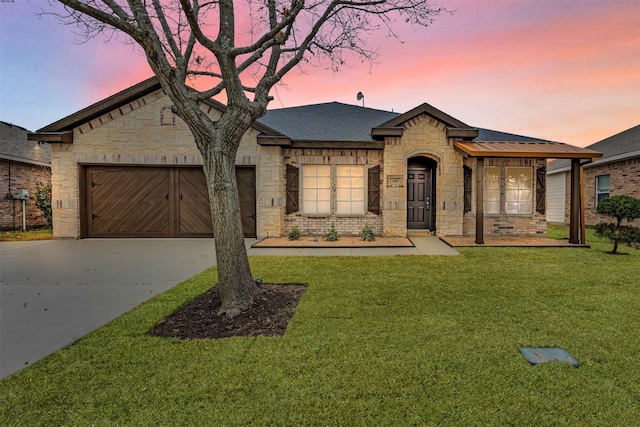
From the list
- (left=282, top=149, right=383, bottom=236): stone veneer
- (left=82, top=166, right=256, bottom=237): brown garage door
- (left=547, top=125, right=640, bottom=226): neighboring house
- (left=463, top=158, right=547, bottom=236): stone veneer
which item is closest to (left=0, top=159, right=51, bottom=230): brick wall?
(left=82, top=166, right=256, bottom=237): brown garage door

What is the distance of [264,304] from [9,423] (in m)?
2.54

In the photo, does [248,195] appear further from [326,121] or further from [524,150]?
[524,150]

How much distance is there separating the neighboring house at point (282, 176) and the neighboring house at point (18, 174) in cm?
495

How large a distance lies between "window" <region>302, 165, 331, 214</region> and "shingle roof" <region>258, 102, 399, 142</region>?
1.05m

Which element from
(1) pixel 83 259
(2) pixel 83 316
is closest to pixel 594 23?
(2) pixel 83 316

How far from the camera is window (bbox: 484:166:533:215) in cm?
1079

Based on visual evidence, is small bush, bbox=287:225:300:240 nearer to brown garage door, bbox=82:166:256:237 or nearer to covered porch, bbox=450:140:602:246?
brown garage door, bbox=82:166:256:237

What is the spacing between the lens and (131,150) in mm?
10273

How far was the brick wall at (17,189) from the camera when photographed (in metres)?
12.8

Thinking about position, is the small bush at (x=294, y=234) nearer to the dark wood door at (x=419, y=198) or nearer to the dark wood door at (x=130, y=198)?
the dark wood door at (x=419, y=198)

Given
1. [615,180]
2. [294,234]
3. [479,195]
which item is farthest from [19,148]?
[615,180]

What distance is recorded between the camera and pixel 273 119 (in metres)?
12.9

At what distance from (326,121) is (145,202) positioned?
739 cm

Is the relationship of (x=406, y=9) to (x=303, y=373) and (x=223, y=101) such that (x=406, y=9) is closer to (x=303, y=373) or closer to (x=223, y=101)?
(x=303, y=373)
